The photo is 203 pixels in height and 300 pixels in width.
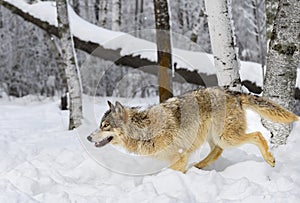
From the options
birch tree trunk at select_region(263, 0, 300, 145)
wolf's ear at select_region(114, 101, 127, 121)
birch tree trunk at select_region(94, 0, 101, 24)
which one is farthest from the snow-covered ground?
birch tree trunk at select_region(94, 0, 101, 24)

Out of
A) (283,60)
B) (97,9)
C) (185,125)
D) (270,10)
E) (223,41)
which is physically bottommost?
(185,125)

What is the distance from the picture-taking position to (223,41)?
5.36 m

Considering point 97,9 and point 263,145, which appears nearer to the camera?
point 263,145

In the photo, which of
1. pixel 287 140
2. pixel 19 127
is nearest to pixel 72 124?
pixel 19 127

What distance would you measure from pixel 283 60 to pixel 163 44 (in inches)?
107

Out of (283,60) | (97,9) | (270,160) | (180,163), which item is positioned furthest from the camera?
(97,9)

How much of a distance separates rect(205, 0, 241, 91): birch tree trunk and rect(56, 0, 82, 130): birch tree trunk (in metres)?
3.38

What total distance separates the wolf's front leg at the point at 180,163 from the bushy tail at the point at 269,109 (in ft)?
3.00

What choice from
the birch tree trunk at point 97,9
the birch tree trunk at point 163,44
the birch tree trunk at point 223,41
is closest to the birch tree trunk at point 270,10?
the birch tree trunk at point 163,44

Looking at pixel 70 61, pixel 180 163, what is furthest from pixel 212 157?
pixel 70 61

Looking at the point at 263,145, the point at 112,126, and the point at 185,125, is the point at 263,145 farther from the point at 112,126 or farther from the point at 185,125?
the point at 112,126

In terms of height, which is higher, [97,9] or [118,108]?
[97,9]

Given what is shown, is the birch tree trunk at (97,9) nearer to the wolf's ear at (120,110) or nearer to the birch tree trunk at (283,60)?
the birch tree trunk at (283,60)

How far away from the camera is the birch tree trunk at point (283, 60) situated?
510cm
